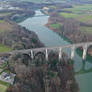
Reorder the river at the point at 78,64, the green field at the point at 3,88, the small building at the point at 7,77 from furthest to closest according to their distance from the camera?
1. the river at the point at 78,64
2. the small building at the point at 7,77
3. the green field at the point at 3,88

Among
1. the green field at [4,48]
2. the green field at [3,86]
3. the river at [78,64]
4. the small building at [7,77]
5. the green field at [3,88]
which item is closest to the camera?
the green field at [3,88]

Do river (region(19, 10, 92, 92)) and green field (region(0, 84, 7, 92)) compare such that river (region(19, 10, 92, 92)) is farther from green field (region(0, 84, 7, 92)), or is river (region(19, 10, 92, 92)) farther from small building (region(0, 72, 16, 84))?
green field (region(0, 84, 7, 92))

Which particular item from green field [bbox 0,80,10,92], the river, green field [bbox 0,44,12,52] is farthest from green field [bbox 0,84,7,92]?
the river

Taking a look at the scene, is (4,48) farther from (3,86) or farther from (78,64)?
(78,64)

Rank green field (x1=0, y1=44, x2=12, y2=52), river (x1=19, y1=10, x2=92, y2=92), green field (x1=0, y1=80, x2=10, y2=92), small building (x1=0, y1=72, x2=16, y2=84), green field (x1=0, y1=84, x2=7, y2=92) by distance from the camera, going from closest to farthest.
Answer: green field (x1=0, y1=84, x2=7, y2=92), green field (x1=0, y1=80, x2=10, y2=92), small building (x1=0, y1=72, x2=16, y2=84), river (x1=19, y1=10, x2=92, y2=92), green field (x1=0, y1=44, x2=12, y2=52)

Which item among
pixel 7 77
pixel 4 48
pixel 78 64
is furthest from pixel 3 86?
pixel 78 64

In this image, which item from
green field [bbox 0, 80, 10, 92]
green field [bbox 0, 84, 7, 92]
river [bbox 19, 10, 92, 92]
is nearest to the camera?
green field [bbox 0, 84, 7, 92]

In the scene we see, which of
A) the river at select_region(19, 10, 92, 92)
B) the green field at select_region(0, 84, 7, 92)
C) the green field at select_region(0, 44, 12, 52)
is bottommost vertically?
the river at select_region(19, 10, 92, 92)

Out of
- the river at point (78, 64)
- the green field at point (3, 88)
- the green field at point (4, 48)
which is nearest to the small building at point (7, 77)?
the green field at point (3, 88)

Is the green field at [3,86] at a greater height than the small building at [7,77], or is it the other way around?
the small building at [7,77]

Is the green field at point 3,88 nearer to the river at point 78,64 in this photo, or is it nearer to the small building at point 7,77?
the small building at point 7,77

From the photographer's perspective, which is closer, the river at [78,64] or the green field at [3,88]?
the green field at [3,88]

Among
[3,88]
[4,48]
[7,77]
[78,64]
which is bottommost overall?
Answer: [78,64]
